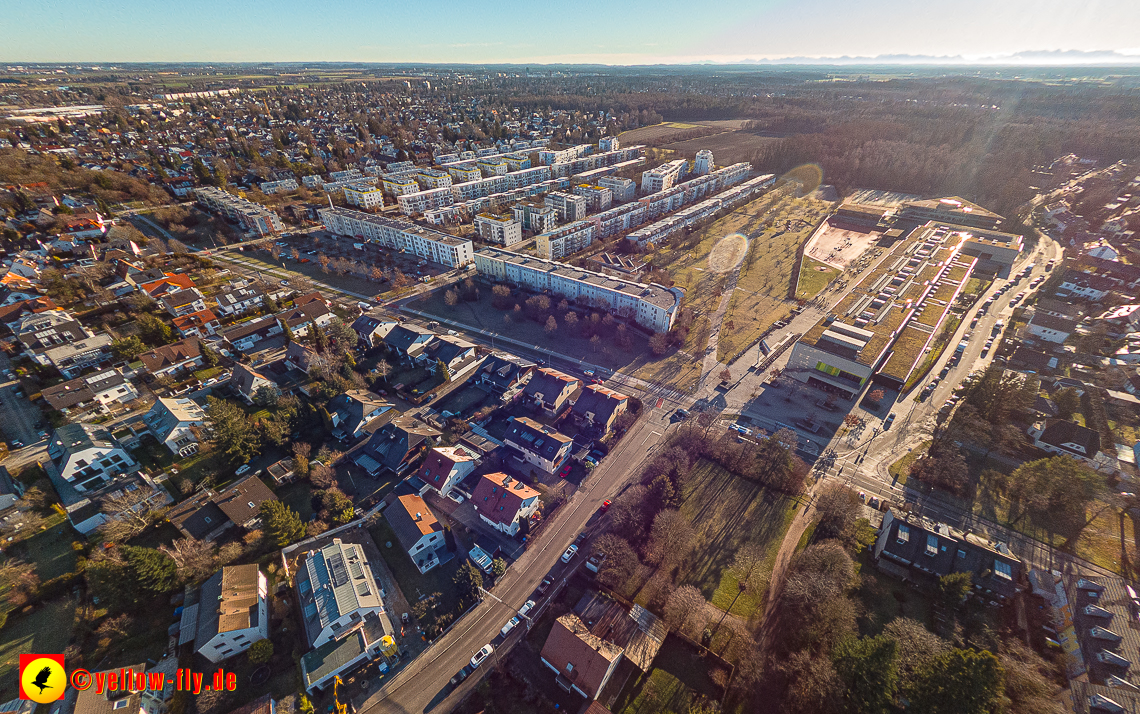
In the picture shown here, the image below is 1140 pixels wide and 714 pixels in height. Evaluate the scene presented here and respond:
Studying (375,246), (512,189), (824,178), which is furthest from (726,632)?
(824,178)

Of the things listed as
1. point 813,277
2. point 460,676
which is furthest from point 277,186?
point 813,277

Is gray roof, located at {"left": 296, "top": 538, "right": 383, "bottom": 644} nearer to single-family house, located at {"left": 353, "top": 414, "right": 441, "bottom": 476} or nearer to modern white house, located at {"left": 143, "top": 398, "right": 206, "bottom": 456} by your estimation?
single-family house, located at {"left": 353, "top": 414, "right": 441, "bottom": 476}

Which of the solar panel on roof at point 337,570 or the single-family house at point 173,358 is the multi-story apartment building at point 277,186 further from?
the solar panel on roof at point 337,570

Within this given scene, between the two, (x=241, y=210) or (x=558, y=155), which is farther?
(x=558, y=155)

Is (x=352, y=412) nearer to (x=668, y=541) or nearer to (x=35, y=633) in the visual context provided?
(x=35, y=633)

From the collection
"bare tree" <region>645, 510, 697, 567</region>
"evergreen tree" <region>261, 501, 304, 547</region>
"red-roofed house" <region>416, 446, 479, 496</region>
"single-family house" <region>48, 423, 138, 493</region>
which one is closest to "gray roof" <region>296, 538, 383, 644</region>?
"evergreen tree" <region>261, 501, 304, 547</region>

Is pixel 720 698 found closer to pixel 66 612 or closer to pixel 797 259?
pixel 66 612

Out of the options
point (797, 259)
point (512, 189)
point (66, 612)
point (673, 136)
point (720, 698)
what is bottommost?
point (720, 698)
